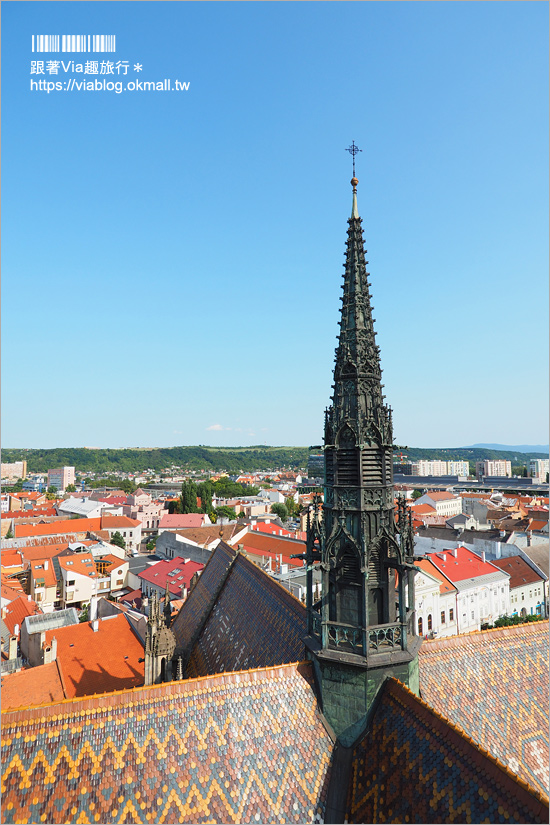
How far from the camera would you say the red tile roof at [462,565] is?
188 feet

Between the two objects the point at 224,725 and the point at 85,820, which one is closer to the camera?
the point at 85,820

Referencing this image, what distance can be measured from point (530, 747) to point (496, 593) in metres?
54.6

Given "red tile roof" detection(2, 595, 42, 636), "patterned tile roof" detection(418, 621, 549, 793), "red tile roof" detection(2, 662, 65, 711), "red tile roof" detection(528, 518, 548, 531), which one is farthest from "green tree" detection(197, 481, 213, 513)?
"patterned tile roof" detection(418, 621, 549, 793)

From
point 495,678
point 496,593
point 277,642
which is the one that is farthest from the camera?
point 496,593

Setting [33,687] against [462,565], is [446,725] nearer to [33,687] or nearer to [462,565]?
[33,687]

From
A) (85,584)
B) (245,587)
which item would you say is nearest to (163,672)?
(245,587)

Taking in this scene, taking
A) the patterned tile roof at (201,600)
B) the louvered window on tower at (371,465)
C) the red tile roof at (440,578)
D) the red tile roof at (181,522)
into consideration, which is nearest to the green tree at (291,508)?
the red tile roof at (181,522)

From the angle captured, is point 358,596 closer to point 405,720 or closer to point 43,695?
point 405,720

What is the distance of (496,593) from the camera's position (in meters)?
60.3

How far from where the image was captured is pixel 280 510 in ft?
440

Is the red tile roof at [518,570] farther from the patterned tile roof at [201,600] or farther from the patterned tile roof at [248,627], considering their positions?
the patterned tile roof at [248,627]

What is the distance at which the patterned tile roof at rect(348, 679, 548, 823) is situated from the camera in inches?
340

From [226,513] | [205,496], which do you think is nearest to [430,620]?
[226,513]

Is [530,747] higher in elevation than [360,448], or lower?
lower
